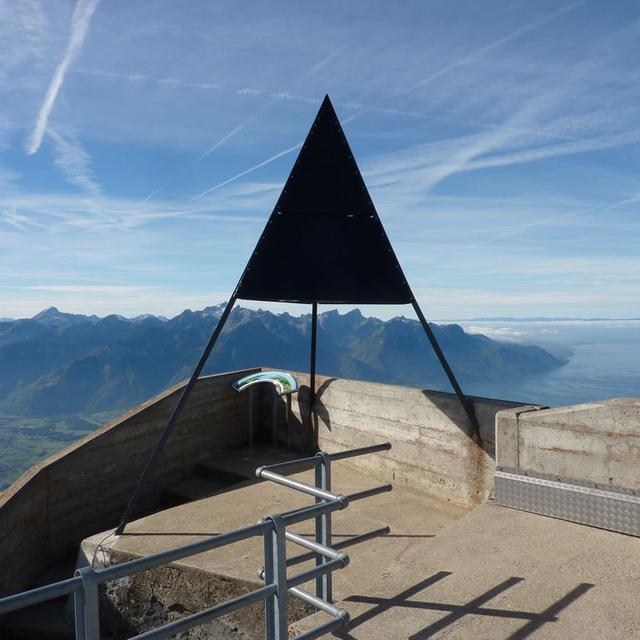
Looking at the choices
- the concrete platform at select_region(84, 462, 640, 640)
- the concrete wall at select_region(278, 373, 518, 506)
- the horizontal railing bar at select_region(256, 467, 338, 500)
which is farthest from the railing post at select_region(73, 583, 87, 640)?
the concrete wall at select_region(278, 373, 518, 506)

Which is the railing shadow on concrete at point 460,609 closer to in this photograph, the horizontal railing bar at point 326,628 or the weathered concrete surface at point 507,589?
the weathered concrete surface at point 507,589

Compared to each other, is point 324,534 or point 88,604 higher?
point 88,604

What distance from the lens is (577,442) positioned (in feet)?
19.5

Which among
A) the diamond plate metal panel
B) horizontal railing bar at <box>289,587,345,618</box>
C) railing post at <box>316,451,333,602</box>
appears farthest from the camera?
the diamond plate metal panel

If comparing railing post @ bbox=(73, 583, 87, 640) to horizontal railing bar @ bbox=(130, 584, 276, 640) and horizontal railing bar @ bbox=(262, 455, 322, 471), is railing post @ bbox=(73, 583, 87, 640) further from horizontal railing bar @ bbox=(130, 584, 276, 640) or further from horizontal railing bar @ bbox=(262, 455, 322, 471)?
horizontal railing bar @ bbox=(262, 455, 322, 471)

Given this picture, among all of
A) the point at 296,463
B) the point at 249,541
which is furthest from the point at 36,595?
the point at 249,541

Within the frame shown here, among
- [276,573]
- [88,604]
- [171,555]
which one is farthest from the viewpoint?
[276,573]

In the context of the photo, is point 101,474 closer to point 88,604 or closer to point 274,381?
point 274,381

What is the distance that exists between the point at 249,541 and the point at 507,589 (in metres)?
3.39

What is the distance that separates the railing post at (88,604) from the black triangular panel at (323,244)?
20.3 ft

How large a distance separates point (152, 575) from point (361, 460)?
423cm

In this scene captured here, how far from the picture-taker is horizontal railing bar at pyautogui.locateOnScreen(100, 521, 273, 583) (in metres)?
2.65

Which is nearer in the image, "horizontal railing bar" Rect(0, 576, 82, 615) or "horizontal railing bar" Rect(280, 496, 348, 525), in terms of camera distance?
"horizontal railing bar" Rect(0, 576, 82, 615)

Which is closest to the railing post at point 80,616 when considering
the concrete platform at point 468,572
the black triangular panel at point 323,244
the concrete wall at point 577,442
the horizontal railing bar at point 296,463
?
the concrete platform at point 468,572
